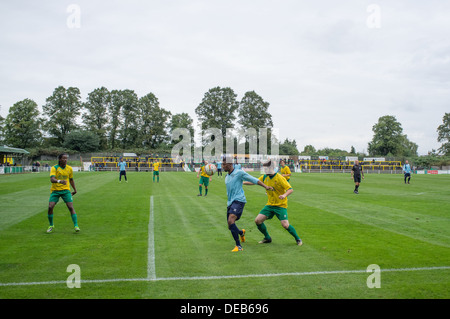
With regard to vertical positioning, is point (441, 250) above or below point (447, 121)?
below

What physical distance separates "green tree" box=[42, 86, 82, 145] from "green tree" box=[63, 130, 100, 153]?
338 inches

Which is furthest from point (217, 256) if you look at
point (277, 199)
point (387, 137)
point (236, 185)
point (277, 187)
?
point (387, 137)

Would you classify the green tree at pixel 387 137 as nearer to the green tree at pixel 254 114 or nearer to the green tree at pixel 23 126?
the green tree at pixel 254 114

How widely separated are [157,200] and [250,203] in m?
4.68

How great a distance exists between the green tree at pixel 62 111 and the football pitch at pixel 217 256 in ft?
246

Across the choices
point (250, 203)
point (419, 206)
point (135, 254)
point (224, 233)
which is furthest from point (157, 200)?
point (419, 206)

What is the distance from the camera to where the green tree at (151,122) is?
84.9 m

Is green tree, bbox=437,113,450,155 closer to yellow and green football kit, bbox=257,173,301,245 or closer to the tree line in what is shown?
the tree line

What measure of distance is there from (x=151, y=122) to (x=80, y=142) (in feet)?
59.8

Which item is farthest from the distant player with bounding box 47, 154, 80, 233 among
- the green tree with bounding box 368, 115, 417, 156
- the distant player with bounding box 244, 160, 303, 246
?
the green tree with bounding box 368, 115, 417, 156

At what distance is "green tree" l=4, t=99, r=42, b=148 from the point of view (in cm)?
7925

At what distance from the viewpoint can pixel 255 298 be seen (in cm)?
502
